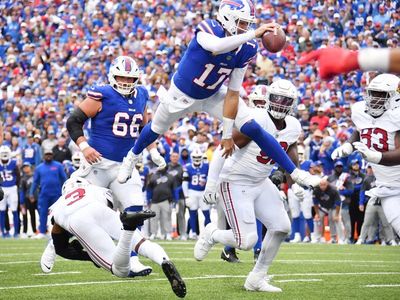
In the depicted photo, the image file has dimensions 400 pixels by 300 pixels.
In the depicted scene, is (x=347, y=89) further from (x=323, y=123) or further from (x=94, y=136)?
(x=94, y=136)

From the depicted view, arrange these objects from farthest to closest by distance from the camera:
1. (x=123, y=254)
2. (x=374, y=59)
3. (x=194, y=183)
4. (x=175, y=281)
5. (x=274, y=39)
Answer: (x=194, y=183)
(x=274, y=39)
(x=123, y=254)
(x=175, y=281)
(x=374, y=59)

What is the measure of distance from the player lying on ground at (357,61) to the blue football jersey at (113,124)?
3.50 metres

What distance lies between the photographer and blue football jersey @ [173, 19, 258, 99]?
24.3 feet

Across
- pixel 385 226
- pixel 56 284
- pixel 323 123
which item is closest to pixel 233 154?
pixel 56 284

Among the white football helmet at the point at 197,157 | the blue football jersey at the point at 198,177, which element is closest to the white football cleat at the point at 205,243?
the blue football jersey at the point at 198,177

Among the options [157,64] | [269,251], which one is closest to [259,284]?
[269,251]

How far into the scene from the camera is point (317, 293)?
7285 millimetres

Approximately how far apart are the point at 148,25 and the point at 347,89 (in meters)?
7.13

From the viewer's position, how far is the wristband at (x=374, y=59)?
495 centimetres

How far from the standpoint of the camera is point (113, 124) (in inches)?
327

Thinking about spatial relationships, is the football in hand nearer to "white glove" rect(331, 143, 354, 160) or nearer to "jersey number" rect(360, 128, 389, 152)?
"white glove" rect(331, 143, 354, 160)

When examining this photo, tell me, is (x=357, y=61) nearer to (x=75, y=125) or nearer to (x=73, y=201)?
(x=73, y=201)

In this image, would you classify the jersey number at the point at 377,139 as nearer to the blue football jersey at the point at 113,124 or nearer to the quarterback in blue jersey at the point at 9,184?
the blue football jersey at the point at 113,124

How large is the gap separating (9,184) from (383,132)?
35.8 ft
